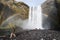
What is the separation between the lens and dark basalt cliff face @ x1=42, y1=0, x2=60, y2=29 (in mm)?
6719

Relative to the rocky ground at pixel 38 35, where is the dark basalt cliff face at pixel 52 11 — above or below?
above

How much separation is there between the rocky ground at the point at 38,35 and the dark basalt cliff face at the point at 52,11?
0.89ft

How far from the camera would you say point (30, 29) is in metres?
6.77

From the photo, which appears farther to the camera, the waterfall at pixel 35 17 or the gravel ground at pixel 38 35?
the waterfall at pixel 35 17

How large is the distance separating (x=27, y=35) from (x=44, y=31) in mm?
679

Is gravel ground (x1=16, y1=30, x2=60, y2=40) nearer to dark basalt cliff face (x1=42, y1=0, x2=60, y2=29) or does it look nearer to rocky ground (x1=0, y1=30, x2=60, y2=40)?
rocky ground (x1=0, y1=30, x2=60, y2=40)

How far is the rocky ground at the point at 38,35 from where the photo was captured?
6.64 metres

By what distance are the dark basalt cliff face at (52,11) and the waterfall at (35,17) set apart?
0.23 meters

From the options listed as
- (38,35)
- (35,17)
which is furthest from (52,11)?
(38,35)

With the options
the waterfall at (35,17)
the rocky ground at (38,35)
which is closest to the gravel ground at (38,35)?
the rocky ground at (38,35)

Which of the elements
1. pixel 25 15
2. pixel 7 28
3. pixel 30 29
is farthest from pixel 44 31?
pixel 7 28

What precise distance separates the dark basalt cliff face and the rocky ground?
270 millimetres

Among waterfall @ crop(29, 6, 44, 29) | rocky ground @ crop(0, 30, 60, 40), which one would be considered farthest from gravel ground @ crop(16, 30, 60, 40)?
waterfall @ crop(29, 6, 44, 29)

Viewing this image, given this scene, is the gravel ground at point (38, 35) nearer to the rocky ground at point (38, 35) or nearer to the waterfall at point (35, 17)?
the rocky ground at point (38, 35)
